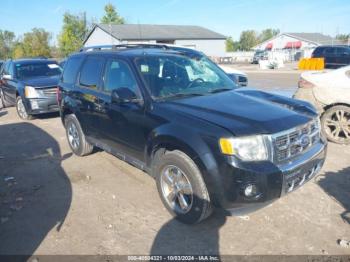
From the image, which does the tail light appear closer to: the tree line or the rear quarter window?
the rear quarter window

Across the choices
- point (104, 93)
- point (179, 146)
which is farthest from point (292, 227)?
point (104, 93)

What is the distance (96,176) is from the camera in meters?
5.36

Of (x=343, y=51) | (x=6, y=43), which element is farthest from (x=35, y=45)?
(x=343, y=51)

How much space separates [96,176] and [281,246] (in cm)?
313

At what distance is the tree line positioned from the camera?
59.2 meters

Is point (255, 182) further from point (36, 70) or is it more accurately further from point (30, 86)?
point (36, 70)

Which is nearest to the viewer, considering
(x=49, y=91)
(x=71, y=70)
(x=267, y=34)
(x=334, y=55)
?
(x=71, y=70)

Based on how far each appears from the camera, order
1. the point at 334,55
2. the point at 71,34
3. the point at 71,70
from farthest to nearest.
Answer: the point at 71,34 < the point at 334,55 < the point at 71,70

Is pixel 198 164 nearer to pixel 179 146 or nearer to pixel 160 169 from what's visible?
pixel 179 146

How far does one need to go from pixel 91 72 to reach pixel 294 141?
3379 millimetres

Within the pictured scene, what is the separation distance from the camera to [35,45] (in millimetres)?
58281

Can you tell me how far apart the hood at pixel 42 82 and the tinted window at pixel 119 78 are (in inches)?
214

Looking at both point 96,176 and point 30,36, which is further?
point 30,36

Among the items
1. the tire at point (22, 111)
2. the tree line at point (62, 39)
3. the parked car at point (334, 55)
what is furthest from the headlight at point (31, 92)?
the tree line at point (62, 39)
